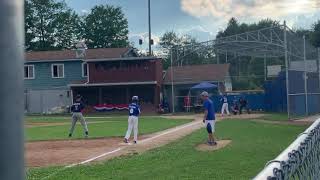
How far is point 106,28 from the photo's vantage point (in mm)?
89438

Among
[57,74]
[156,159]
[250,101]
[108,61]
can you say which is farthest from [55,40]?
[156,159]

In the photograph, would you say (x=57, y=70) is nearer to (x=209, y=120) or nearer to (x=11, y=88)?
(x=209, y=120)

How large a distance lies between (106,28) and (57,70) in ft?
99.9

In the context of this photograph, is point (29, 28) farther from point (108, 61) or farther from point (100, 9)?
point (108, 61)

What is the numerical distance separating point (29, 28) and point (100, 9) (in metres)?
11.7

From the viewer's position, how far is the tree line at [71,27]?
285 feet

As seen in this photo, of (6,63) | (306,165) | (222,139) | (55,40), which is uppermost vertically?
(55,40)

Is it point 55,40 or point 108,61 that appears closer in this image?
point 108,61

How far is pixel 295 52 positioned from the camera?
4012 cm

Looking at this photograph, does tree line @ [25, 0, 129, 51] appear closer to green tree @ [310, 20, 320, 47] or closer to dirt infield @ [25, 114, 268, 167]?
green tree @ [310, 20, 320, 47]

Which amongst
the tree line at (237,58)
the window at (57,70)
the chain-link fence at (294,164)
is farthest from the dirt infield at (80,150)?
the window at (57,70)

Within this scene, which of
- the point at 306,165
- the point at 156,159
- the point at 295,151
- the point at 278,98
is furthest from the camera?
the point at 278,98

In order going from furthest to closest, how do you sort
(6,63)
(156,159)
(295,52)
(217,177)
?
(295,52) < (156,159) < (217,177) < (6,63)

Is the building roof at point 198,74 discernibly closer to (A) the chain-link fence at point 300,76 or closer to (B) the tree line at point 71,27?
(A) the chain-link fence at point 300,76
